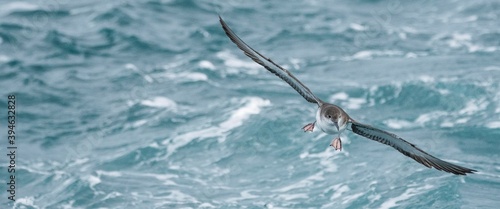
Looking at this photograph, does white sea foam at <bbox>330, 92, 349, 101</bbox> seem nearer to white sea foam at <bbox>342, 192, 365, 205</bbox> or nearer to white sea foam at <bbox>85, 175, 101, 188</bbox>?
white sea foam at <bbox>342, 192, 365, 205</bbox>


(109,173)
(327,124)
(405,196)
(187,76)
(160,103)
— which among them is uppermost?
(187,76)

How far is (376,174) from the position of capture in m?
22.9

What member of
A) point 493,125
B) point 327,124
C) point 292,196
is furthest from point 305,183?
point 327,124

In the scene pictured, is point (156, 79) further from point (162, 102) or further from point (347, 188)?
point (347, 188)

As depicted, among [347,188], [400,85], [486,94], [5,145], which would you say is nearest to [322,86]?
[400,85]

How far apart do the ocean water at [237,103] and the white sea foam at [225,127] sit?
0.18 ft

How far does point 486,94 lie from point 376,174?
5909 mm

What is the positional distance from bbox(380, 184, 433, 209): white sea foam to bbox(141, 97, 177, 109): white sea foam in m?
8.19

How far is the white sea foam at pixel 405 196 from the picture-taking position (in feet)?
68.0

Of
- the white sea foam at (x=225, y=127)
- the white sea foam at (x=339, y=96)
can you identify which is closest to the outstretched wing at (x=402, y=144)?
the white sea foam at (x=225, y=127)

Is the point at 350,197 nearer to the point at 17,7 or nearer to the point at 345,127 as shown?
the point at 345,127

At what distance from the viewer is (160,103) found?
88.5 ft

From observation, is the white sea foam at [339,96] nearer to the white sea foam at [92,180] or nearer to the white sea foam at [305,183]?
the white sea foam at [305,183]

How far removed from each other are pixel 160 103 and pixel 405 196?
8.77 m
